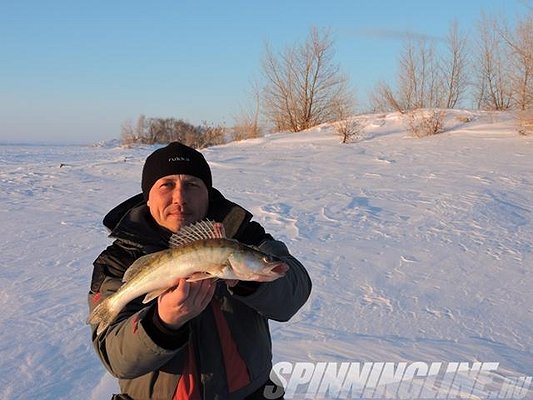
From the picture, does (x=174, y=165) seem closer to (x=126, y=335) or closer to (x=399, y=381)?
(x=126, y=335)

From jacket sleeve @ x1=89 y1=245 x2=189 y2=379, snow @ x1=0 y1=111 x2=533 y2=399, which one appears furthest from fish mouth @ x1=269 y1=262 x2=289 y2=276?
snow @ x1=0 y1=111 x2=533 y2=399

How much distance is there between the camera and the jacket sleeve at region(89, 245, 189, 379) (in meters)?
1.72

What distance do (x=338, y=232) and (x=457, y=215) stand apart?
2102mm

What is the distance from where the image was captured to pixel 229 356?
1944 mm

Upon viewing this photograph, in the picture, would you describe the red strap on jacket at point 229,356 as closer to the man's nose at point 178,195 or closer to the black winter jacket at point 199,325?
the black winter jacket at point 199,325

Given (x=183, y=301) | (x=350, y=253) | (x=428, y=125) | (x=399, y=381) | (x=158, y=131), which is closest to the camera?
(x=183, y=301)

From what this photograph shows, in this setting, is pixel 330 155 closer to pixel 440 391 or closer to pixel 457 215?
pixel 457 215

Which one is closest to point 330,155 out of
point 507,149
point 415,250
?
point 507,149

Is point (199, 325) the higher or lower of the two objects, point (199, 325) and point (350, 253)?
the higher

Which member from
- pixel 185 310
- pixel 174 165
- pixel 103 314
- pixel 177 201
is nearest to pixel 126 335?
pixel 103 314

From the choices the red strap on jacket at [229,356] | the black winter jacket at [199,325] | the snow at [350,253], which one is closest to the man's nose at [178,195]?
the black winter jacket at [199,325]

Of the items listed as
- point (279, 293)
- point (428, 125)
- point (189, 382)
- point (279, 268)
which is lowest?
point (189, 382)

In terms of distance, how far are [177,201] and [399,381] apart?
A: 228cm

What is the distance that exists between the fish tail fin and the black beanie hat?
1.75 feet
